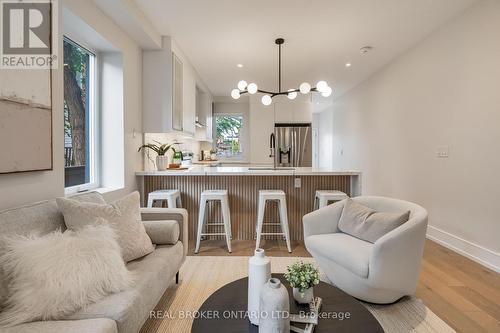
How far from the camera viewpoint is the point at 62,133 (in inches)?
81.1

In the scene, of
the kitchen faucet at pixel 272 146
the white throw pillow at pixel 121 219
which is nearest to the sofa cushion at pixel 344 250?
the white throw pillow at pixel 121 219

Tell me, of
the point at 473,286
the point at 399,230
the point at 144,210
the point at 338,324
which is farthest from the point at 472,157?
the point at 144,210

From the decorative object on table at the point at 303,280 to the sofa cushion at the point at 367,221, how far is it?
1.08 metres

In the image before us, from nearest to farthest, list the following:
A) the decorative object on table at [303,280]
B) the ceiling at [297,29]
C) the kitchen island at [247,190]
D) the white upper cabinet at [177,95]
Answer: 1. the decorative object on table at [303,280]
2. the ceiling at [297,29]
3. the kitchen island at [247,190]
4. the white upper cabinet at [177,95]

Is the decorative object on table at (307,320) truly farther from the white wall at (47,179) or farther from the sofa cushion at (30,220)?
the white wall at (47,179)

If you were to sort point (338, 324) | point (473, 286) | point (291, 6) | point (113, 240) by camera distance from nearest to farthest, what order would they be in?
point (338, 324) → point (113, 240) → point (473, 286) → point (291, 6)

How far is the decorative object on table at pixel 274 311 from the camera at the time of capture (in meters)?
1.01

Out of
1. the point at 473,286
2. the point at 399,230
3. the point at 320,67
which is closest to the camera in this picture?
the point at 399,230

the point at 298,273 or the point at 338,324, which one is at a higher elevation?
the point at 298,273

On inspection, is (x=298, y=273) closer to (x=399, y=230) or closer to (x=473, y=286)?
(x=399, y=230)

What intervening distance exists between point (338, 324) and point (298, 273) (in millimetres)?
261

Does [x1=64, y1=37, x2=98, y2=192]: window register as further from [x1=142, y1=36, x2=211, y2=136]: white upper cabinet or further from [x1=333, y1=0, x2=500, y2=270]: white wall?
[x1=333, y1=0, x2=500, y2=270]: white wall

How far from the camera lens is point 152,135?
12.5ft

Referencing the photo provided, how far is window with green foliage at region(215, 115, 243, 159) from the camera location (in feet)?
23.5
